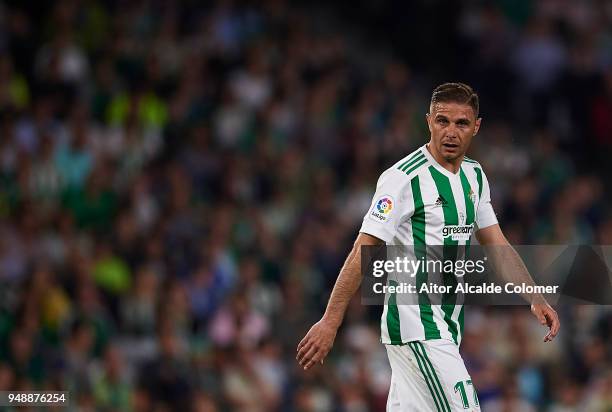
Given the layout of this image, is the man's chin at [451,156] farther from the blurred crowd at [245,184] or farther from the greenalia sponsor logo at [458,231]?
the blurred crowd at [245,184]

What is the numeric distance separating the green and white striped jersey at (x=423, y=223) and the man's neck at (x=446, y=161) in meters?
0.02

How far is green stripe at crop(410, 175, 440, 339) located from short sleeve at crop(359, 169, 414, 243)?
0.04m

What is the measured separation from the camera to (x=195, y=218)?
13977mm

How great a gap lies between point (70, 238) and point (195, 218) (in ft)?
4.98

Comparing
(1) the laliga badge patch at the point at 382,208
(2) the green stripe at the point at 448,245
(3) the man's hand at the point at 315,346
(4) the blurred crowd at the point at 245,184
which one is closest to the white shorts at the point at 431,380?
(2) the green stripe at the point at 448,245

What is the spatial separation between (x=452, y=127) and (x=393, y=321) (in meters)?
1.18

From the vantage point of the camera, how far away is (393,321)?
7.13 metres

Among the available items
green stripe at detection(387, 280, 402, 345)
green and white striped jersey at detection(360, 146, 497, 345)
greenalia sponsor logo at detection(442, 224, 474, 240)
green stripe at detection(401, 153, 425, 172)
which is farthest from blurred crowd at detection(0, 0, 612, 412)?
green stripe at detection(401, 153, 425, 172)

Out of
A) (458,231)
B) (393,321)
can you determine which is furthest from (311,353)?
(458,231)

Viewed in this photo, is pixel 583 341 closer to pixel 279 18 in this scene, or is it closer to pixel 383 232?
pixel 279 18

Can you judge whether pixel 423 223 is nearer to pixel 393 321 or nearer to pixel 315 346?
pixel 393 321

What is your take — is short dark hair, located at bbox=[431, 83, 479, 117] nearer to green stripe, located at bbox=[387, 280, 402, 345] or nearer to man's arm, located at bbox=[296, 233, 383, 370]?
man's arm, located at bbox=[296, 233, 383, 370]

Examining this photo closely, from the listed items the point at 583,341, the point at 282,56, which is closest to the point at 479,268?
the point at 583,341

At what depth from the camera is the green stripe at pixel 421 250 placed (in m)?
7.05
